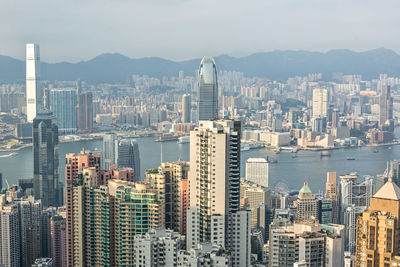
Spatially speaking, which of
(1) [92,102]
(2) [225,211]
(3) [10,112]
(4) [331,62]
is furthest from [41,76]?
(2) [225,211]

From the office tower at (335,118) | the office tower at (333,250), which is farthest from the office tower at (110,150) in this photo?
the office tower at (335,118)

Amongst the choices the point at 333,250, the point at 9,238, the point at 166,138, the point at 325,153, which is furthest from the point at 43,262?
the point at 166,138

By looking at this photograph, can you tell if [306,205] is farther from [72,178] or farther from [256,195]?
[72,178]

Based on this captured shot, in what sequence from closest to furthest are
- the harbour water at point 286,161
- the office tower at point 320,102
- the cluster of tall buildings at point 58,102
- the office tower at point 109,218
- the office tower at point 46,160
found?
the office tower at point 109,218
the office tower at point 46,160
the harbour water at point 286,161
the cluster of tall buildings at point 58,102
the office tower at point 320,102

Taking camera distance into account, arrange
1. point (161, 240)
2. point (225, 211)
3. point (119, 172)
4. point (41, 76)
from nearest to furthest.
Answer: point (161, 240) → point (225, 211) → point (119, 172) → point (41, 76)

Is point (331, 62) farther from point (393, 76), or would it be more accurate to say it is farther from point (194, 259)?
point (194, 259)

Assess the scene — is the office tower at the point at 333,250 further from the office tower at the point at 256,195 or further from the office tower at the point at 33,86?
the office tower at the point at 33,86
